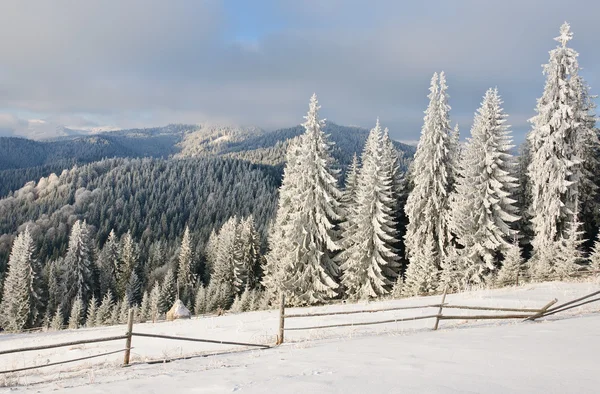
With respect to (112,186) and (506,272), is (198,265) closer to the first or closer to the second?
(506,272)

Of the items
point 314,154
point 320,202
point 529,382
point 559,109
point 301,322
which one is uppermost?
point 559,109

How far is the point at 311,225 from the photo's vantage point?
30.0 m

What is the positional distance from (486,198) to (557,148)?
5809mm

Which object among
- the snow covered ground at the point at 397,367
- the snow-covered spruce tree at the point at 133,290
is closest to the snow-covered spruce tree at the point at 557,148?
the snow covered ground at the point at 397,367

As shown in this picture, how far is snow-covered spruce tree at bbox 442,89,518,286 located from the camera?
28438mm

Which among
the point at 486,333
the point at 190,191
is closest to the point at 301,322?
the point at 486,333

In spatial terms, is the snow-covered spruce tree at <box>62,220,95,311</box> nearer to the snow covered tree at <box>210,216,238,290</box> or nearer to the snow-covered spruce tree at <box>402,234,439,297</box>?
the snow covered tree at <box>210,216,238,290</box>

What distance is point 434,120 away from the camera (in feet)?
105

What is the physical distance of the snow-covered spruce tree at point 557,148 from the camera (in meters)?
25.8

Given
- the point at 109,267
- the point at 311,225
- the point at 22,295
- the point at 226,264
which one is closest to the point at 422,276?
the point at 311,225

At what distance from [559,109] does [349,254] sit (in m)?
19.1

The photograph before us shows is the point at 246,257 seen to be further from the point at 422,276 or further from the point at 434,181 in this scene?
the point at 422,276

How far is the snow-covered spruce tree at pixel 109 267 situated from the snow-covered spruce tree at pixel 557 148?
81.7 m

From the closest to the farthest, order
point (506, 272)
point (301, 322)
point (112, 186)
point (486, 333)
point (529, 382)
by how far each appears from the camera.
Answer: point (529, 382) → point (486, 333) → point (301, 322) → point (506, 272) → point (112, 186)
